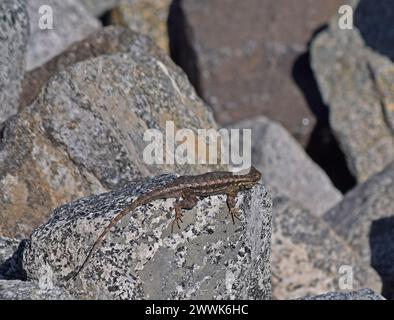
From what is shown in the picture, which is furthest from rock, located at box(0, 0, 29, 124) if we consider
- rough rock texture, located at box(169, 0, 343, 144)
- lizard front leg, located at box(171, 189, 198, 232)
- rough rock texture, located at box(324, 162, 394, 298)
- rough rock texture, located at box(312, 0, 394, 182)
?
rough rock texture, located at box(312, 0, 394, 182)

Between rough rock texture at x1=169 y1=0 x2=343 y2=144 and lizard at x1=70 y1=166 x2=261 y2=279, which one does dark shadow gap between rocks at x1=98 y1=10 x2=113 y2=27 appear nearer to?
rough rock texture at x1=169 y1=0 x2=343 y2=144

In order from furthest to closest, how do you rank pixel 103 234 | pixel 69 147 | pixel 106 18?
1. pixel 106 18
2. pixel 69 147
3. pixel 103 234

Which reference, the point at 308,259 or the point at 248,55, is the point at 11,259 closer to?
the point at 308,259

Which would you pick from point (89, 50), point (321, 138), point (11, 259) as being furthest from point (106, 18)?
point (11, 259)

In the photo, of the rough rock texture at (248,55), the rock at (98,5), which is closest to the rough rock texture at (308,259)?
the rough rock texture at (248,55)

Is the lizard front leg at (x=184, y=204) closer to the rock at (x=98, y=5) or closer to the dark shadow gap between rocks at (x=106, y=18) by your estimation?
the dark shadow gap between rocks at (x=106, y=18)

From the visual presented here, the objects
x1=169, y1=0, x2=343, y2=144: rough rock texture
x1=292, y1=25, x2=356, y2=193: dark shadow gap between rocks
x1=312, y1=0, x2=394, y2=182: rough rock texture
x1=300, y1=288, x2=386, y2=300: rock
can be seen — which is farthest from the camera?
x1=169, y1=0, x2=343, y2=144: rough rock texture
